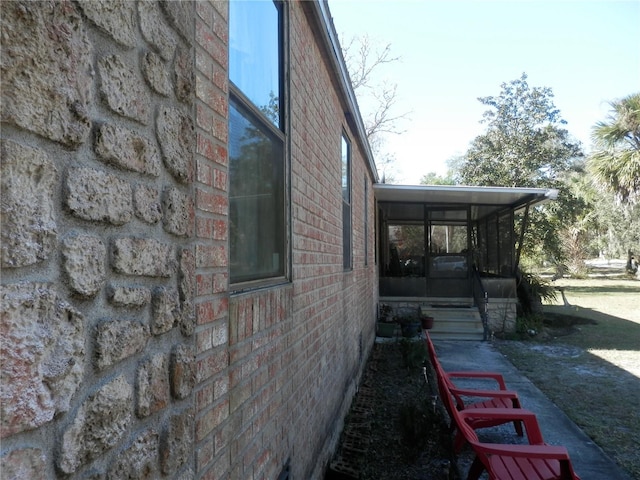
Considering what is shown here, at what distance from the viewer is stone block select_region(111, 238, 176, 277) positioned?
1239mm

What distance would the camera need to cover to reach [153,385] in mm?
1371

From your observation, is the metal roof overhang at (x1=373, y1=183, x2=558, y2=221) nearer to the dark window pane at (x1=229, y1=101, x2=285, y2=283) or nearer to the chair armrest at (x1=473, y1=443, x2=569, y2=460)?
the chair armrest at (x1=473, y1=443, x2=569, y2=460)

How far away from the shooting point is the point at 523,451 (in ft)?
10.7

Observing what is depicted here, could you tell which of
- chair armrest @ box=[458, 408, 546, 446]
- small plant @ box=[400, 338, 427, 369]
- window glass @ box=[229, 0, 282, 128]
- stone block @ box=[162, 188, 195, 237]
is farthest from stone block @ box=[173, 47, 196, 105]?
small plant @ box=[400, 338, 427, 369]

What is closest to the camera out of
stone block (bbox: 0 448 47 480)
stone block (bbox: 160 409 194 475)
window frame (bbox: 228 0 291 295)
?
stone block (bbox: 0 448 47 480)

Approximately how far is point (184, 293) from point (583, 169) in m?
22.0

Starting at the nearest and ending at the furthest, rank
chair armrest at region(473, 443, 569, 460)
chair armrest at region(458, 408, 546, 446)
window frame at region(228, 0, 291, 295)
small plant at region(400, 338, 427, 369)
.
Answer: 1. window frame at region(228, 0, 291, 295)
2. chair armrest at region(473, 443, 569, 460)
3. chair armrest at region(458, 408, 546, 446)
4. small plant at region(400, 338, 427, 369)

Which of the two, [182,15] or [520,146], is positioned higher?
[520,146]

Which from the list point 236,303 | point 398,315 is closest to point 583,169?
point 398,315

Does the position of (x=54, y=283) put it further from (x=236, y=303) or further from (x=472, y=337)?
(x=472, y=337)

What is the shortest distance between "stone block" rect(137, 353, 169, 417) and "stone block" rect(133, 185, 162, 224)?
1.30 feet

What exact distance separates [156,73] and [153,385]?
90 cm

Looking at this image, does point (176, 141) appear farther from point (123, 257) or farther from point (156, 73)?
point (123, 257)

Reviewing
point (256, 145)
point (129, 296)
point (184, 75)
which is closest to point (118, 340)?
point (129, 296)
